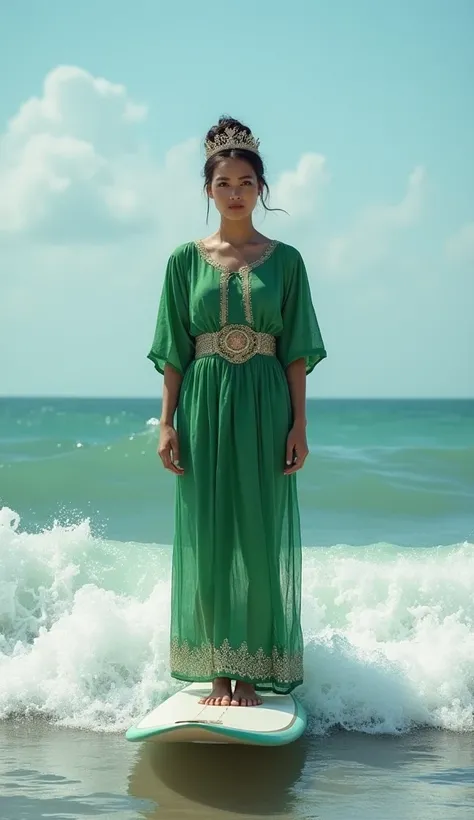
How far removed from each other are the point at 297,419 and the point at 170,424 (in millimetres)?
493

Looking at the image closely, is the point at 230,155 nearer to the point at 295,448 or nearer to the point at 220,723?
the point at 295,448

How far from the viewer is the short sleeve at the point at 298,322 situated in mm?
4328

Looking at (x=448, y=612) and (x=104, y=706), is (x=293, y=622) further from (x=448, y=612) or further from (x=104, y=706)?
(x=448, y=612)

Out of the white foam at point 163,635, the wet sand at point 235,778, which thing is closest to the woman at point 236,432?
the wet sand at point 235,778

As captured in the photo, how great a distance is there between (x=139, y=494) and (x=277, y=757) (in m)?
7.32

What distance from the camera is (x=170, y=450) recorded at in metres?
4.32

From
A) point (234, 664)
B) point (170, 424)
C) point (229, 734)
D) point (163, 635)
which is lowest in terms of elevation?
point (229, 734)

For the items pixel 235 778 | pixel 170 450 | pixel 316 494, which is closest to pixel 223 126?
pixel 170 450

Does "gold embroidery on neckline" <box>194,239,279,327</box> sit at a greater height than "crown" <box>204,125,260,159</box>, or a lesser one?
lesser

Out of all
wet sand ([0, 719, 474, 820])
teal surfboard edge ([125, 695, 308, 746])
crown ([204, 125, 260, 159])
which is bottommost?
wet sand ([0, 719, 474, 820])

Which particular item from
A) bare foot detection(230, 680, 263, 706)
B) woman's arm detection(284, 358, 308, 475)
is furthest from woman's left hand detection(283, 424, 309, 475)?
bare foot detection(230, 680, 263, 706)

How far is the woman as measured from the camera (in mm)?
4211

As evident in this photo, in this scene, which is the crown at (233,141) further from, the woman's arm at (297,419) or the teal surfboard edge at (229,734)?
the teal surfboard edge at (229,734)

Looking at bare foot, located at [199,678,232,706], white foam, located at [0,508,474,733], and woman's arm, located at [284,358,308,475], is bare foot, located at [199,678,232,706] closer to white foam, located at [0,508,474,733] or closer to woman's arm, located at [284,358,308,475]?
white foam, located at [0,508,474,733]
